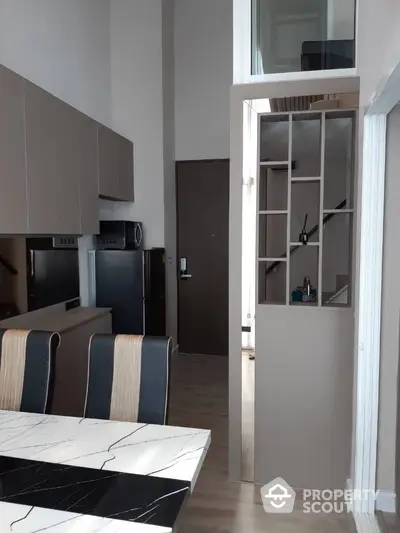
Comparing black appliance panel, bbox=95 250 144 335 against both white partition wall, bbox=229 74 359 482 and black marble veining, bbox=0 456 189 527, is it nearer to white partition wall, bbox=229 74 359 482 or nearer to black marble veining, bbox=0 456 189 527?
white partition wall, bbox=229 74 359 482

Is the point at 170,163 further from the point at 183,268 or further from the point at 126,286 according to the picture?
the point at 126,286

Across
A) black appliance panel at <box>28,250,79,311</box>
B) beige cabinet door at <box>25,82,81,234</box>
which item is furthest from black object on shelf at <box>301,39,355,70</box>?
black appliance panel at <box>28,250,79,311</box>

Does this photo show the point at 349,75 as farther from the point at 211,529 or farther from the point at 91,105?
the point at 91,105

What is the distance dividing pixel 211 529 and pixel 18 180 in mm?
2179

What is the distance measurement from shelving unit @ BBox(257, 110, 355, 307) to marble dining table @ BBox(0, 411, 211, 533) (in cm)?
121

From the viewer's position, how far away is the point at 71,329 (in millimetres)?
3064

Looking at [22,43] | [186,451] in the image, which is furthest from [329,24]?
[186,451]

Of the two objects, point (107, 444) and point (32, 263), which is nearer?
point (107, 444)

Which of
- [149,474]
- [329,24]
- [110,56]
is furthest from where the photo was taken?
[110,56]

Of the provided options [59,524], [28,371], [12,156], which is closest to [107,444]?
[59,524]

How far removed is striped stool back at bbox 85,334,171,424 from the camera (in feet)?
5.98

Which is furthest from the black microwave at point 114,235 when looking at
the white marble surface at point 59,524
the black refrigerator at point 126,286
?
the white marble surface at point 59,524

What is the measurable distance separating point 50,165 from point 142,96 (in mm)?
2175

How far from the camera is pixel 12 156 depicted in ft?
8.15
